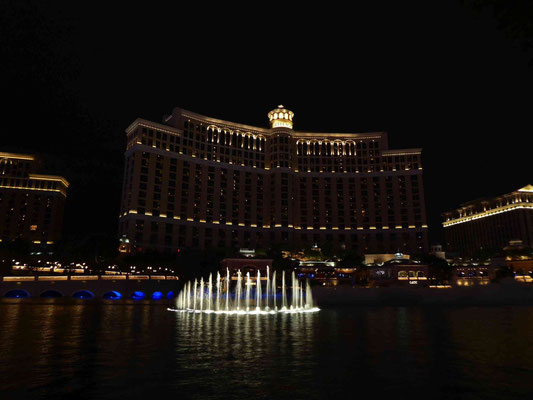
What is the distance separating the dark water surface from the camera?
11922 mm

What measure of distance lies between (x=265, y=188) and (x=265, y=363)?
154 meters

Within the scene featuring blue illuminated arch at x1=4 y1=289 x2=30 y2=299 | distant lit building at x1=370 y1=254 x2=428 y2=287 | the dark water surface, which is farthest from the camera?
distant lit building at x1=370 y1=254 x2=428 y2=287

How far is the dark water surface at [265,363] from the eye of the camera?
11922 mm

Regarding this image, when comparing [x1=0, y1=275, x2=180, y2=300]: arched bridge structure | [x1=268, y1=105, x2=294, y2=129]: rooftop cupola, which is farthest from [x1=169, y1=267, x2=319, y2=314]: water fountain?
[x1=268, y1=105, x2=294, y2=129]: rooftop cupola

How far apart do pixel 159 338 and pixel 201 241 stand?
131m

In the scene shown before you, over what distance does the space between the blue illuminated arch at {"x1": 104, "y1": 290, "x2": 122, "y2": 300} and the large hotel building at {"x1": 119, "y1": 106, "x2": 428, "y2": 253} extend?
52997mm

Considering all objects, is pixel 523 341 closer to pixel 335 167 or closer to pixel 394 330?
pixel 394 330

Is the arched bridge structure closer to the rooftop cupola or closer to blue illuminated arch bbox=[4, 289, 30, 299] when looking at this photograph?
blue illuminated arch bbox=[4, 289, 30, 299]

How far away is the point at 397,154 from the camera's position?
176125 millimetres

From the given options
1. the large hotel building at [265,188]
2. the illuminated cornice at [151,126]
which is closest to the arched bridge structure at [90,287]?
the large hotel building at [265,188]

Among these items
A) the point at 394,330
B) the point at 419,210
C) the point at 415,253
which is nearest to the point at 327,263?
the point at 415,253

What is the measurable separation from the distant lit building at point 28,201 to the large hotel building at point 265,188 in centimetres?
5509

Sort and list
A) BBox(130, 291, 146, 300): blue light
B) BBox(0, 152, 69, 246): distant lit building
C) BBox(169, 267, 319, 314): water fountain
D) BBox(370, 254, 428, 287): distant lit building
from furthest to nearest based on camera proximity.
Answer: BBox(0, 152, 69, 246): distant lit building < BBox(370, 254, 428, 287): distant lit building < BBox(130, 291, 146, 300): blue light < BBox(169, 267, 319, 314): water fountain

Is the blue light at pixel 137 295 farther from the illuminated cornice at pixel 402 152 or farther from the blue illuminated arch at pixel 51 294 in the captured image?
the illuminated cornice at pixel 402 152
